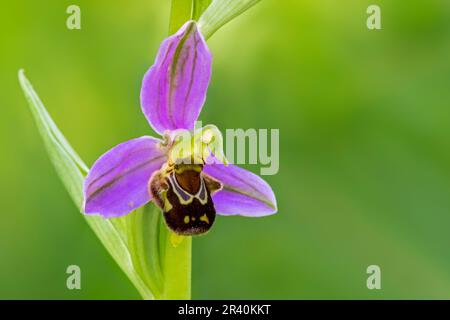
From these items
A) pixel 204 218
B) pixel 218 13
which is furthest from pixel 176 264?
pixel 218 13

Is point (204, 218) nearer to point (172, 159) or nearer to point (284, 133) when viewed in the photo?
point (172, 159)

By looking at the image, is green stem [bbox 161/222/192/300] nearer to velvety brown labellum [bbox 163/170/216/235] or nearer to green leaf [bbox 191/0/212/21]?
velvety brown labellum [bbox 163/170/216/235]

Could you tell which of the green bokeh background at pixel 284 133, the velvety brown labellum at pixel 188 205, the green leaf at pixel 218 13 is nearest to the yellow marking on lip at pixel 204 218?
the velvety brown labellum at pixel 188 205

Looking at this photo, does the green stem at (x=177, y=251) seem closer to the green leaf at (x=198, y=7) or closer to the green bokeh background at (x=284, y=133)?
the green leaf at (x=198, y=7)

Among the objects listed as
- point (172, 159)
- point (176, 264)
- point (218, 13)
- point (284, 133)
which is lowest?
point (176, 264)

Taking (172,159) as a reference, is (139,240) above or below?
below

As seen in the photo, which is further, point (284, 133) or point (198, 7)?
point (284, 133)
